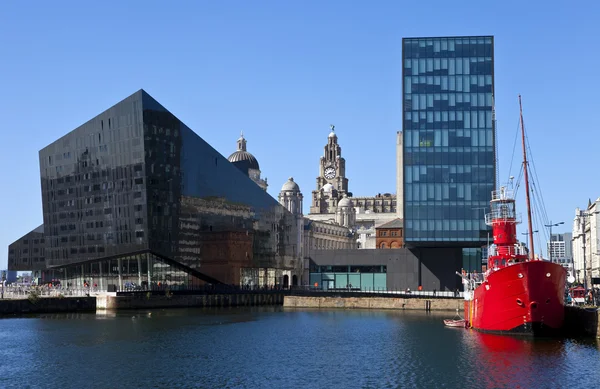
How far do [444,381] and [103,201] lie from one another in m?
75.0

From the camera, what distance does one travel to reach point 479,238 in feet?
364

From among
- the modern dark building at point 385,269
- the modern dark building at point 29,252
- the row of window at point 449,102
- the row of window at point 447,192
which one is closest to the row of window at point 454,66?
the row of window at point 449,102

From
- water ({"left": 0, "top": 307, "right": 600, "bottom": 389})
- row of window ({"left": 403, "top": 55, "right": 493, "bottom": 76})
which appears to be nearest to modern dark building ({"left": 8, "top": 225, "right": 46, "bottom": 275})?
water ({"left": 0, "top": 307, "right": 600, "bottom": 389})

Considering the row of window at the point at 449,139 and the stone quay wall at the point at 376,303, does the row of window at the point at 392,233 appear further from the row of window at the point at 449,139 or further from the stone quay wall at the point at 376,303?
the stone quay wall at the point at 376,303

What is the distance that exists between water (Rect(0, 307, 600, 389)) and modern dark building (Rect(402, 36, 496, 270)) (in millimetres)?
33706

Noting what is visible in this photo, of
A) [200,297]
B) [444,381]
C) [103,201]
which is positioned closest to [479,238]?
[200,297]

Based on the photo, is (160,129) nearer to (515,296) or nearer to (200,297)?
(200,297)

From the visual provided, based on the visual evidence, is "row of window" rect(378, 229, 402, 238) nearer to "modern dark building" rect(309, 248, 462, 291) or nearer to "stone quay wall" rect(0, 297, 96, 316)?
"modern dark building" rect(309, 248, 462, 291)

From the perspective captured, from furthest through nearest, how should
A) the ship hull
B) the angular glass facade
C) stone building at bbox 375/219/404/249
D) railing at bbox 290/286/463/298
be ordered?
stone building at bbox 375/219/404/249 → the angular glass facade → railing at bbox 290/286/463/298 → the ship hull

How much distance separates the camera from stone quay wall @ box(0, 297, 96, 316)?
8894 centimetres

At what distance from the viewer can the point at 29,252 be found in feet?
Answer: 481

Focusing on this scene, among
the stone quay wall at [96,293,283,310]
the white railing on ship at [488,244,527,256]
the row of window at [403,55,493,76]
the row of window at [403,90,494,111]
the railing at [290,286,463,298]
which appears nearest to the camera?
the white railing on ship at [488,244,527,256]

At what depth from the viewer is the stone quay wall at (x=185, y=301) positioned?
97250 millimetres

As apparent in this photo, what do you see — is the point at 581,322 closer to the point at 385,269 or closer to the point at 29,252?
the point at 385,269
